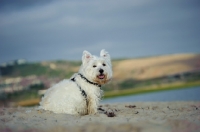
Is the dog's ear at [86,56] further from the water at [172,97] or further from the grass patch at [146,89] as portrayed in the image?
the grass patch at [146,89]

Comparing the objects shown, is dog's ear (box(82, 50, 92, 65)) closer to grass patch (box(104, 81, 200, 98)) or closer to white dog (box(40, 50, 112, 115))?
white dog (box(40, 50, 112, 115))

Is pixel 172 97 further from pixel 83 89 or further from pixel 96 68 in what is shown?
pixel 96 68

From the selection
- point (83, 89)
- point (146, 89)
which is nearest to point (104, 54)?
point (83, 89)

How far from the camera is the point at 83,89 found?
11234 millimetres

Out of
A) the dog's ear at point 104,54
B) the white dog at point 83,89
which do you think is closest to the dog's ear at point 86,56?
the white dog at point 83,89

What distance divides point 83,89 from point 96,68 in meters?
0.91

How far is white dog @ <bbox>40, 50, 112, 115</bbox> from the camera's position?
10.9 metres

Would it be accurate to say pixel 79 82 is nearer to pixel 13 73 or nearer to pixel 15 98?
pixel 15 98

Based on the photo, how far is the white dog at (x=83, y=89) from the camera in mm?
10875

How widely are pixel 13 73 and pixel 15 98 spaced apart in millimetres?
11481

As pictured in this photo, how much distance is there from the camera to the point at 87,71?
35.9 feet

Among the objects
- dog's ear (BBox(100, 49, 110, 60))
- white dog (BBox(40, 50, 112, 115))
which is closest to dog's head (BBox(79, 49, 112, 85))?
white dog (BBox(40, 50, 112, 115))

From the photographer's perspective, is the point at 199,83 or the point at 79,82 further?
the point at 199,83

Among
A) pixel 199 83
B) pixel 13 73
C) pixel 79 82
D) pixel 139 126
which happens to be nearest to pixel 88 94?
pixel 79 82
